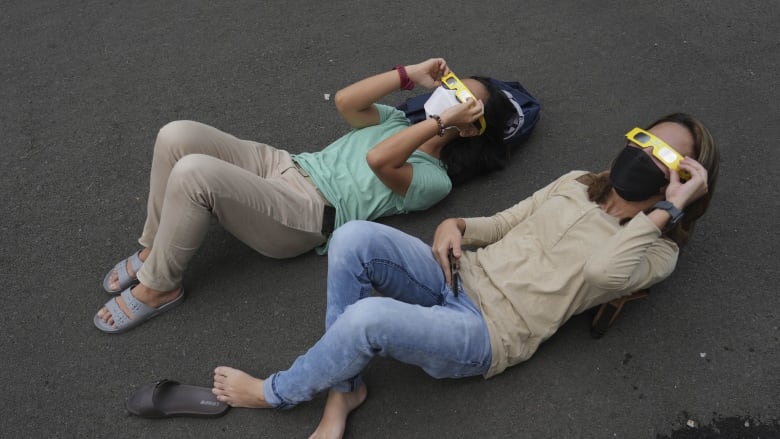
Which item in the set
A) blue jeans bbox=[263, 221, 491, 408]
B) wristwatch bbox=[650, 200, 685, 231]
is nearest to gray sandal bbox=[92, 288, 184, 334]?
blue jeans bbox=[263, 221, 491, 408]

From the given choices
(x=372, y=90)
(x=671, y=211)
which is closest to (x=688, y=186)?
(x=671, y=211)

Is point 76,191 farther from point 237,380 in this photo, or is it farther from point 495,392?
point 495,392

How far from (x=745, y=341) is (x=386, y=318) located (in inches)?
66.5

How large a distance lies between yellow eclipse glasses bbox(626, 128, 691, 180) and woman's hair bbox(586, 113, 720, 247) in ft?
0.27

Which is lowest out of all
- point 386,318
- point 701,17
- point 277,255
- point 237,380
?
point 237,380

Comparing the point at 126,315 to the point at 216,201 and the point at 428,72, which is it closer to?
the point at 216,201

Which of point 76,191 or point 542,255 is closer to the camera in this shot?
point 542,255

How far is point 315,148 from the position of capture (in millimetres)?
3449

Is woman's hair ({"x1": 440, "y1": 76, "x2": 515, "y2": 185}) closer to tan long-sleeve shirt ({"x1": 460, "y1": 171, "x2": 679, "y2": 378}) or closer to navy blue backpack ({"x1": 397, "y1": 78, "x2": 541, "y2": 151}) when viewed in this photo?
navy blue backpack ({"x1": 397, "y1": 78, "x2": 541, "y2": 151})

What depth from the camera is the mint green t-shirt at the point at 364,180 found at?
279 cm

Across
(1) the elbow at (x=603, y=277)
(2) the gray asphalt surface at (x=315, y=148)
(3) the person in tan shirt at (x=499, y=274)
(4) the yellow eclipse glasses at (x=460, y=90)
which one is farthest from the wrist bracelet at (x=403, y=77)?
(1) the elbow at (x=603, y=277)

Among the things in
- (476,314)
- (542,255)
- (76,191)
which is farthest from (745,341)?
(76,191)

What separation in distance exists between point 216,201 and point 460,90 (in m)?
1.23

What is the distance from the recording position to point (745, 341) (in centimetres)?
251
